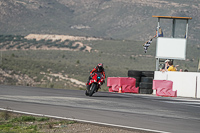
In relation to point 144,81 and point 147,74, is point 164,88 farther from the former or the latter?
point 147,74

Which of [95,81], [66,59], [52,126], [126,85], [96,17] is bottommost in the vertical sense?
[52,126]

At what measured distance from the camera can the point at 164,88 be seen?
78.6ft

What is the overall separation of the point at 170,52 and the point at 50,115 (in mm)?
17950

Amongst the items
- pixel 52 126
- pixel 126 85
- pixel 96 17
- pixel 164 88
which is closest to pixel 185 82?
pixel 164 88

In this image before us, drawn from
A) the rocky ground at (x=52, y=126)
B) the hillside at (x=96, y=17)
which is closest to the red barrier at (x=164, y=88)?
the rocky ground at (x=52, y=126)

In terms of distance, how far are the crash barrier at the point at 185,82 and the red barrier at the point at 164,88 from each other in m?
0.70

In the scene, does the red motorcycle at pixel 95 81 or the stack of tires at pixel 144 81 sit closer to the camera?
the red motorcycle at pixel 95 81

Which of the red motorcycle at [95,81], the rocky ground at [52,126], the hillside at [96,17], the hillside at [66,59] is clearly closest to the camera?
the rocky ground at [52,126]

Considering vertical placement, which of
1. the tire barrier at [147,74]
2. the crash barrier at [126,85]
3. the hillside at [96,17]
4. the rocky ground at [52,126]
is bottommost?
the rocky ground at [52,126]

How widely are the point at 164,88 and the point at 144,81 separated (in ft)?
7.94

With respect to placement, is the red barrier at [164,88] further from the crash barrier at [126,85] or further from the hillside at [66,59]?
the hillside at [66,59]

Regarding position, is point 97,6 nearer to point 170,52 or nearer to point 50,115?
point 170,52

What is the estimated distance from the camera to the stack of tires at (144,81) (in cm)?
2605

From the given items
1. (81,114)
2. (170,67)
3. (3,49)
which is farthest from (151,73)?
(3,49)
